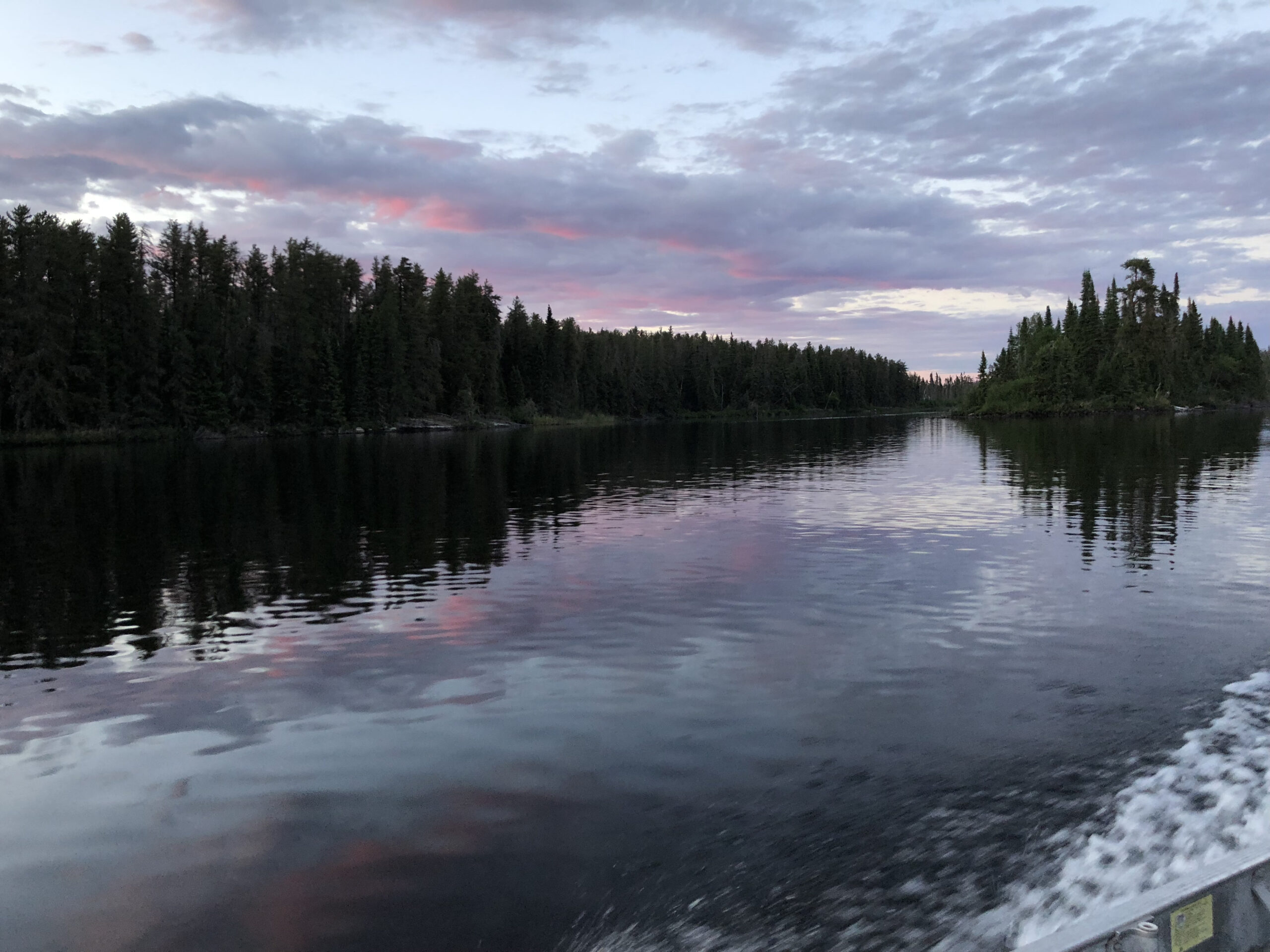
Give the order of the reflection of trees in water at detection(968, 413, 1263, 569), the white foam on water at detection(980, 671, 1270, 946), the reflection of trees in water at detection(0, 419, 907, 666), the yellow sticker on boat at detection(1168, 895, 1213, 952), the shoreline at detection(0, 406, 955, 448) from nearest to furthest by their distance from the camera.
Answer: the yellow sticker on boat at detection(1168, 895, 1213, 952), the white foam on water at detection(980, 671, 1270, 946), the reflection of trees in water at detection(0, 419, 907, 666), the reflection of trees in water at detection(968, 413, 1263, 569), the shoreline at detection(0, 406, 955, 448)

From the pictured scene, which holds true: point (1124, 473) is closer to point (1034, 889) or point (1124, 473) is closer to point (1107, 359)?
point (1034, 889)

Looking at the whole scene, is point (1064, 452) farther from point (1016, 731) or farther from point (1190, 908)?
point (1190, 908)

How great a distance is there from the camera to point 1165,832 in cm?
849

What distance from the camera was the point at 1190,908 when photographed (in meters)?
3.99

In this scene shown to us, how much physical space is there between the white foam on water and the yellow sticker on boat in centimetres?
283

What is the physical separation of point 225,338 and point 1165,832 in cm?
12639

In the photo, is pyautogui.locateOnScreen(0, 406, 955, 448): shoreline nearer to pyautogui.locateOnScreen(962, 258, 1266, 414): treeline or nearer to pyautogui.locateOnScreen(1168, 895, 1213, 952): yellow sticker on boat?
pyautogui.locateOnScreen(962, 258, 1266, 414): treeline

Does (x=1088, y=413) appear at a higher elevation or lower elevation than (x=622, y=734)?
higher

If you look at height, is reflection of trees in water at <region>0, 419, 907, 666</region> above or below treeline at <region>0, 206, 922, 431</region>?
below

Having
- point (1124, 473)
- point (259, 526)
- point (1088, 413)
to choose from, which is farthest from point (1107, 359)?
point (259, 526)

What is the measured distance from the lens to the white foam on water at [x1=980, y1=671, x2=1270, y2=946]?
729cm

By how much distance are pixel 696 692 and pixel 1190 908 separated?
865cm

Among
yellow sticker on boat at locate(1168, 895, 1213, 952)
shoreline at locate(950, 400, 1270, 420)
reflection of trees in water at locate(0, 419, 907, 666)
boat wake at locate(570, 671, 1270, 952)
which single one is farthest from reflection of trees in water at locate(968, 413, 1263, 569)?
shoreline at locate(950, 400, 1270, 420)

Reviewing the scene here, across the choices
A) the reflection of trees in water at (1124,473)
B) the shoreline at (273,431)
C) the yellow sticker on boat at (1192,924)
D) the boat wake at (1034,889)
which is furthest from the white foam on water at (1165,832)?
the shoreline at (273,431)
